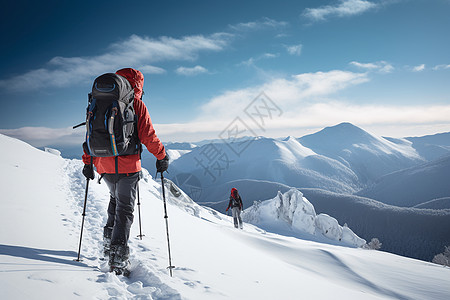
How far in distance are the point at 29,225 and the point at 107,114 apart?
9.69 feet

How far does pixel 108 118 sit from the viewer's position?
2.88m

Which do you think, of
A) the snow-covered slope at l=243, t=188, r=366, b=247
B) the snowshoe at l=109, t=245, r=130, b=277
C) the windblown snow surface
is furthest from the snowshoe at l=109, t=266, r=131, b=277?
the snow-covered slope at l=243, t=188, r=366, b=247

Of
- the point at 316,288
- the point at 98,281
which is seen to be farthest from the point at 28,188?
the point at 316,288

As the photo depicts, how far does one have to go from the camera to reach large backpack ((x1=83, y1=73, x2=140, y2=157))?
291cm

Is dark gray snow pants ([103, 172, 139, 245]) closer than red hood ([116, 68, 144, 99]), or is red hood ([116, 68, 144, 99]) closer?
dark gray snow pants ([103, 172, 139, 245])

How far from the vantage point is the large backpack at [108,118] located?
291cm

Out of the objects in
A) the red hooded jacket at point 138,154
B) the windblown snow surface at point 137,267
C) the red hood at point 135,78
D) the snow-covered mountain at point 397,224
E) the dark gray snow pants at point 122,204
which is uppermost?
the red hood at point 135,78

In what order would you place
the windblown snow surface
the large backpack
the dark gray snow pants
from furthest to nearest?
the dark gray snow pants
the large backpack
the windblown snow surface

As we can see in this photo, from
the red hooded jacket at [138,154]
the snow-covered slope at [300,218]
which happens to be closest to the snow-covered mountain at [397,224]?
the snow-covered slope at [300,218]

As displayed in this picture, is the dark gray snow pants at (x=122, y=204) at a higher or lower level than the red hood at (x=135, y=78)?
lower

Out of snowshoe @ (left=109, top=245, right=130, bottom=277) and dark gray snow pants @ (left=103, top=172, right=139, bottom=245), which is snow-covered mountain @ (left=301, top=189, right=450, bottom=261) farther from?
dark gray snow pants @ (left=103, top=172, right=139, bottom=245)

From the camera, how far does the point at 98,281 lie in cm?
263

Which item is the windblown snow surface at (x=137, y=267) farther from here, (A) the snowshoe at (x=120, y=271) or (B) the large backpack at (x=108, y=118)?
(B) the large backpack at (x=108, y=118)

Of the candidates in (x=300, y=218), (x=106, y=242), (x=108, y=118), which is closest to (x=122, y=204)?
(x=106, y=242)
